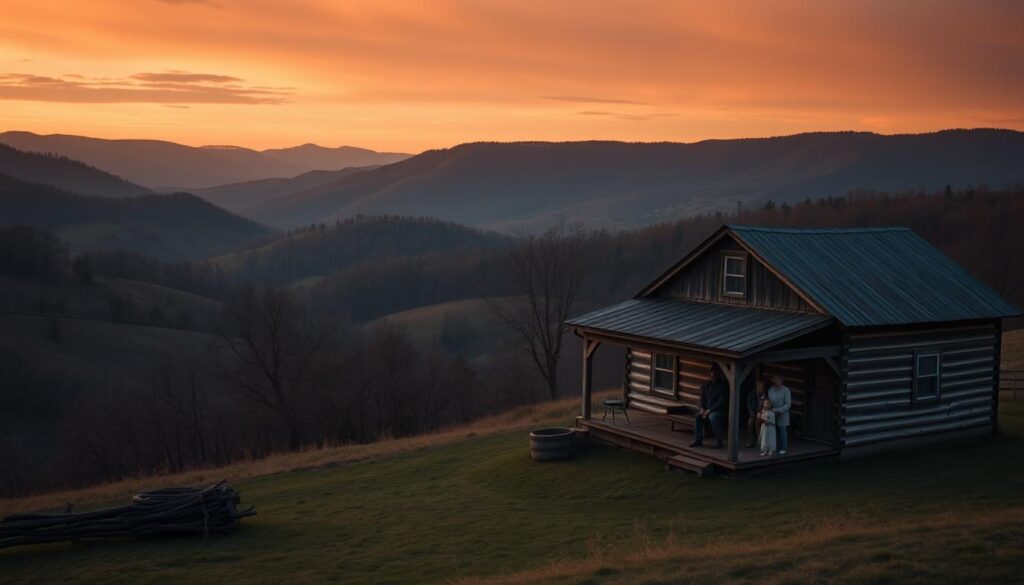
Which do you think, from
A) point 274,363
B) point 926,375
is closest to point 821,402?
point 926,375

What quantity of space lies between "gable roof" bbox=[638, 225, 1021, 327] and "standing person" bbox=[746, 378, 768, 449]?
95.7 inches

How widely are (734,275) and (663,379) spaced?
3.64 meters

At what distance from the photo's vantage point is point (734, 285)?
23.7 meters

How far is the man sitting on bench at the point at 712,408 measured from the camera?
834 inches

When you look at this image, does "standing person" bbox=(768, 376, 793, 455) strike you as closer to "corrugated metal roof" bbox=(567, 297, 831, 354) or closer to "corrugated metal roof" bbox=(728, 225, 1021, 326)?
"corrugated metal roof" bbox=(567, 297, 831, 354)

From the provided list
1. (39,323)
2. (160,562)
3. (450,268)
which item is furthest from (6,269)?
(160,562)

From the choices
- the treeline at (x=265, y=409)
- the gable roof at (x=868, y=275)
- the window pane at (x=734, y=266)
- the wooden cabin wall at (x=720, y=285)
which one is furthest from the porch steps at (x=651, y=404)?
the treeline at (x=265, y=409)

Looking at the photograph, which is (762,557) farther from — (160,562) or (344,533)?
(160,562)

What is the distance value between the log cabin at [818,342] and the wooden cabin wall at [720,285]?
37 mm

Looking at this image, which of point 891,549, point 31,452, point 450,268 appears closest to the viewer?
point 891,549

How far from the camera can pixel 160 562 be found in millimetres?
16797

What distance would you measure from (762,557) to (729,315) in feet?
36.1

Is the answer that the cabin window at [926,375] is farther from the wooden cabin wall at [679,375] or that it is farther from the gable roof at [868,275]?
the wooden cabin wall at [679,375]

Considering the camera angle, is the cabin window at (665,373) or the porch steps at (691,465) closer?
the porch steps at (691,465)
